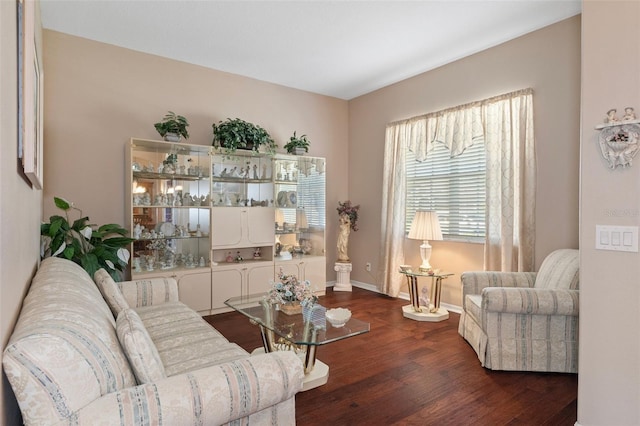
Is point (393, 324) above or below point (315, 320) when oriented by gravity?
below

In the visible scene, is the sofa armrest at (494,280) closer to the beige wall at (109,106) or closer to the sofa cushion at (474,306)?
the sofa cushion at (474,306)

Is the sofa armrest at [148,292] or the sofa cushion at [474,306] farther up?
the sofa armrest at [148,292]

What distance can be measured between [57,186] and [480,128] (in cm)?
465

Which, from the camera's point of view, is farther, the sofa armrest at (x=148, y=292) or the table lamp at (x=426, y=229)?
the table lamp at (x=426, y=229)

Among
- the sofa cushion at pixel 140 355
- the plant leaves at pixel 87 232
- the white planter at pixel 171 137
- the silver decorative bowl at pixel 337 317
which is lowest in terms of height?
the silver decorative bowl at pixel 337 317

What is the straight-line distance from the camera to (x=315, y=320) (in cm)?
261

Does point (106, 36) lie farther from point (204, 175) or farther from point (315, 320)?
point (315, 320)

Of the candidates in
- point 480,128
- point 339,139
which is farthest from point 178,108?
point 480,128

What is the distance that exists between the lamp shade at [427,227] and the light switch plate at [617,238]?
91.1 inches

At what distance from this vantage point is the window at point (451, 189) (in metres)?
4.21

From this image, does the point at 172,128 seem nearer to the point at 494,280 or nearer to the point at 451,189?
the point at 451,189

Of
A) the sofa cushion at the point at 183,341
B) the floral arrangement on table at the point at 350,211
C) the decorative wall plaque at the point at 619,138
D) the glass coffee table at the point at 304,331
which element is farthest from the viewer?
the floral arrangement on table at the point at 350,211

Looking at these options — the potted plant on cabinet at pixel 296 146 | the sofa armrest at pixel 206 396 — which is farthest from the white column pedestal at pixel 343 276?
the sofa armrest at pixel 206 396

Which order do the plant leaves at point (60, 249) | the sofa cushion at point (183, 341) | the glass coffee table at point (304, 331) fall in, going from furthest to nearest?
1. the plant leaves at point (60, 249)
2. the glass coffee table at point (304, 331)
3. the sofa cushion at point (183, 341)
